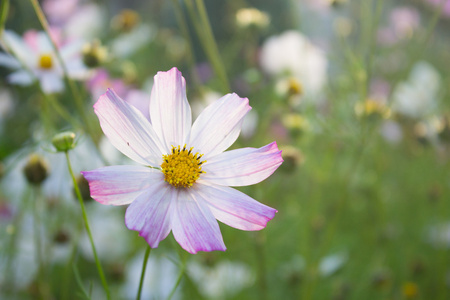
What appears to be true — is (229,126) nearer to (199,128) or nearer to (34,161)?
(199,128)

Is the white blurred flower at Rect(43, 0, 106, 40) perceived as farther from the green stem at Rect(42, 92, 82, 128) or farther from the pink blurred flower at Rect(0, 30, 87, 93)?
the green stem at Rect(42, 92, 82, 128)

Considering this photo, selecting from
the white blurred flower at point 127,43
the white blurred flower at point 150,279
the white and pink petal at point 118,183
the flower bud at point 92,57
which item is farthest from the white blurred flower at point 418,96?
the white and pink petal at point 118,183

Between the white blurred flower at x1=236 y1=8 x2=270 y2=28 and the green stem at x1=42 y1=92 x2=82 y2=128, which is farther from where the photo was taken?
the white blurred flower at x1=236 y1=8 x2=270 y2=28

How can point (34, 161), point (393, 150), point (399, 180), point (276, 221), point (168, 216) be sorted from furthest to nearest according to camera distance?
1. point (393, 150)
2. point (399, 180)
3. point (276, 221)
4. point (34, 161)
5. point (168, 216)

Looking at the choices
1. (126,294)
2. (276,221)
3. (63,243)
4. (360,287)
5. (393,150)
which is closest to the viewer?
(63,243)

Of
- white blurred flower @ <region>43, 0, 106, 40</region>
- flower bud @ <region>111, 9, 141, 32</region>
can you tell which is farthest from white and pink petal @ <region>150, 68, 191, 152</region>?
white blurred flower @ <region>43, 0, 106, 40</region>

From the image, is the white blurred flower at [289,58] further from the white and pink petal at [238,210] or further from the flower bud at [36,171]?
the white and pink petal at [238,210]

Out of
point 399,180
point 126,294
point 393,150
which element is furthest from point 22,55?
point 393,150

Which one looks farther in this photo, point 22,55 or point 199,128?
point 22,55
